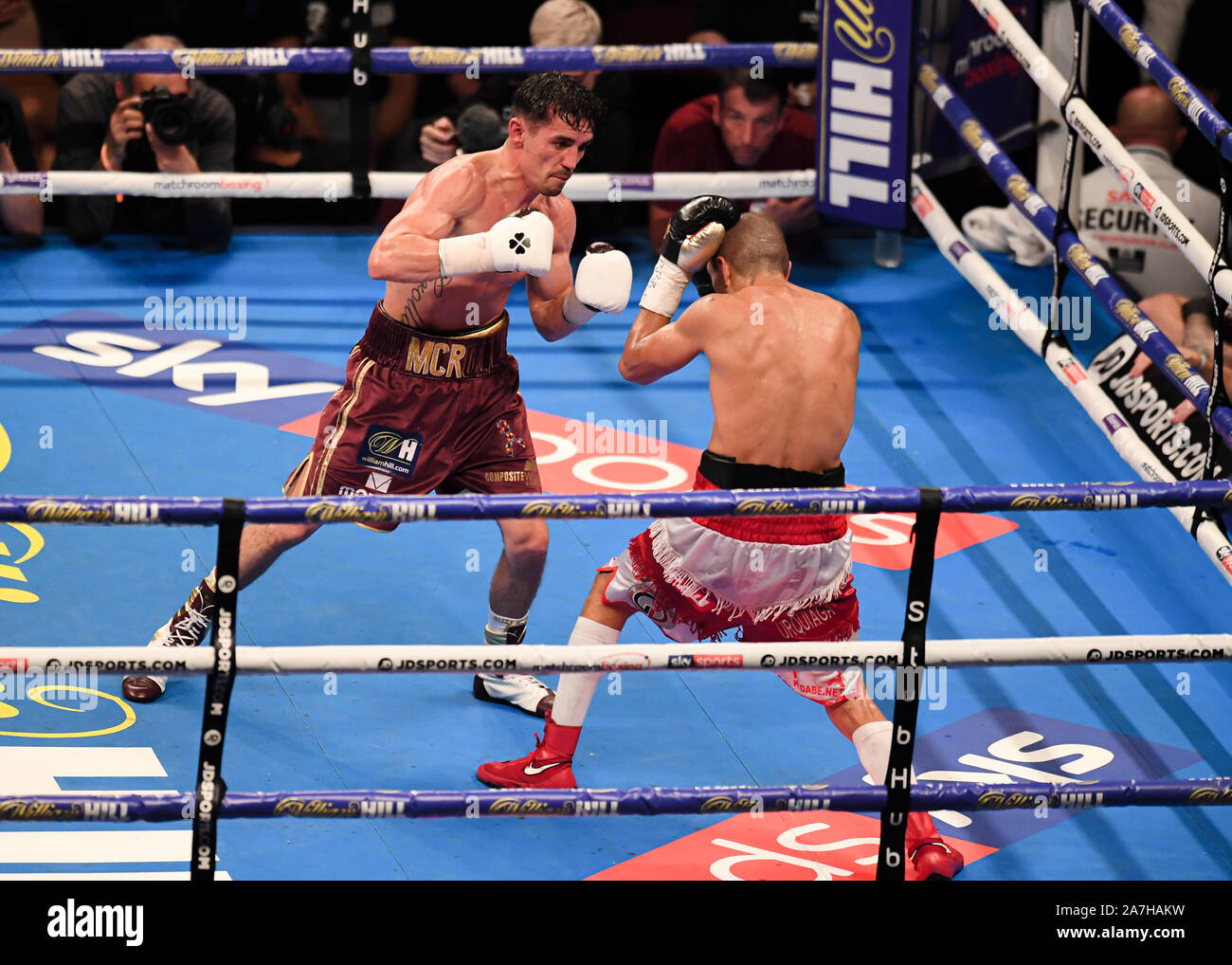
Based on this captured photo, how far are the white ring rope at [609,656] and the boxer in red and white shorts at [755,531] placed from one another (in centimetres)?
66

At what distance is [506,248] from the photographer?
146 inches

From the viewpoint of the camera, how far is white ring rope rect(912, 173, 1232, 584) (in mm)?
4098

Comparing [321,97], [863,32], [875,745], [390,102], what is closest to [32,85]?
[321,97]

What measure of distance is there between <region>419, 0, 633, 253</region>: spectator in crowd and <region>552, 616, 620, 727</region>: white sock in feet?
9.57

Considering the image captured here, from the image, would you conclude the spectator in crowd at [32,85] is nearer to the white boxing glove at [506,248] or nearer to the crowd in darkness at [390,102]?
the crowd in darkness at [390,102]

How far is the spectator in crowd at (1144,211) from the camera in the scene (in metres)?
6.09

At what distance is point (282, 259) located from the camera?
6.54 m

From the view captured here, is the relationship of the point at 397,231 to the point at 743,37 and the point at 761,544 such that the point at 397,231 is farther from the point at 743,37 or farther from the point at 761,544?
the point at 743,37

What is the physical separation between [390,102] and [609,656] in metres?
5.02

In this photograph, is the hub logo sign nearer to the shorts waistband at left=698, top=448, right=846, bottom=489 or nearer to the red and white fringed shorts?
the red and white fringed shorts

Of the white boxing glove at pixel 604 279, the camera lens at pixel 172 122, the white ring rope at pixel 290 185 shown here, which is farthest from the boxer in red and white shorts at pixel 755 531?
the camera lens at pixel 172 122

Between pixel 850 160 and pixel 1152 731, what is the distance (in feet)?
9.12

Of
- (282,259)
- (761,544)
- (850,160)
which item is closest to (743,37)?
(850,160)

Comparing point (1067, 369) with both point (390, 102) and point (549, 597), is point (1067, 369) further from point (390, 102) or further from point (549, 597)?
point (390, 102)
